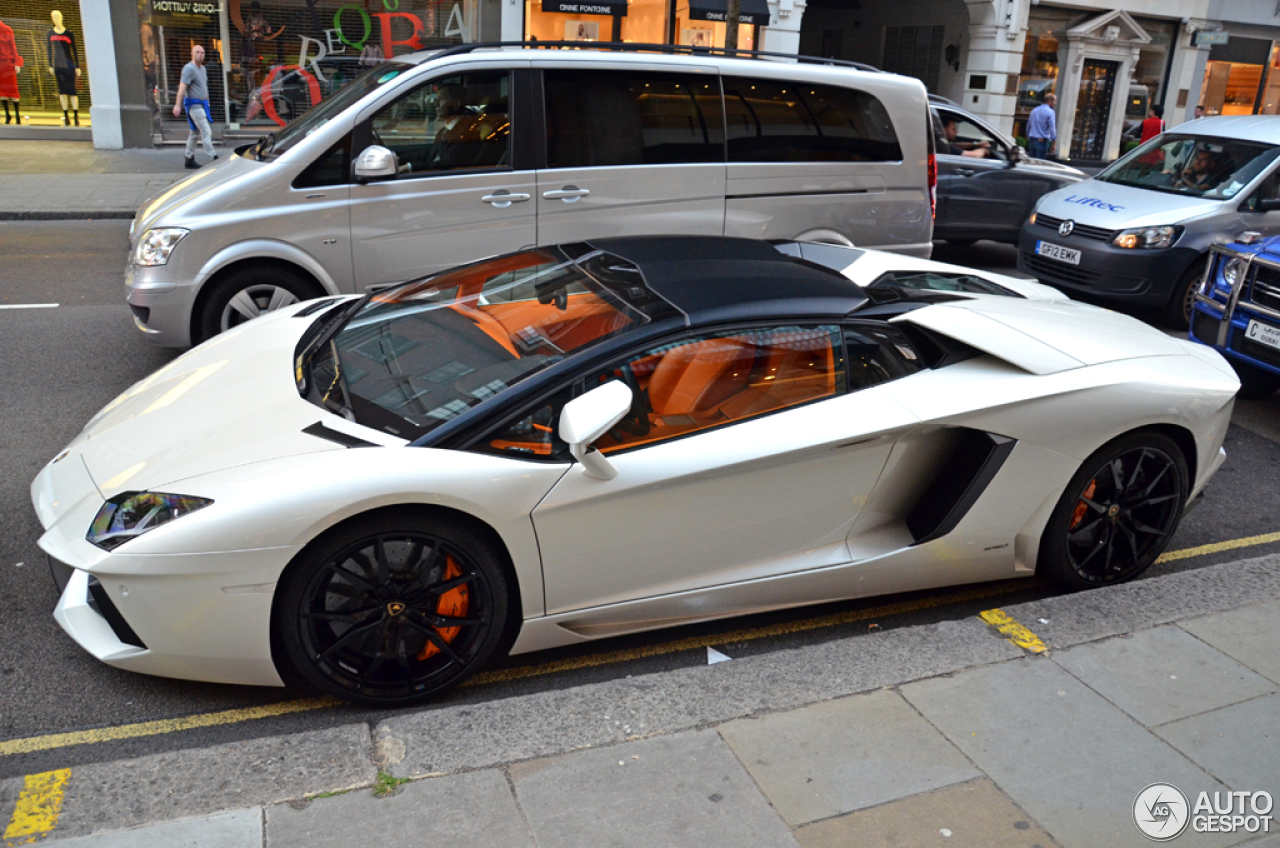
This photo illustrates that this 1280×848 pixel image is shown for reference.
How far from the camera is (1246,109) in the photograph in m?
28.1

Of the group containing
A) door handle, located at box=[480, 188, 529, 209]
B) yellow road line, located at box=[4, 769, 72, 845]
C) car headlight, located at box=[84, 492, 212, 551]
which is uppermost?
door handle, located at box=[480, 188, 529, 209]

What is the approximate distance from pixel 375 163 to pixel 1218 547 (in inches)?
198

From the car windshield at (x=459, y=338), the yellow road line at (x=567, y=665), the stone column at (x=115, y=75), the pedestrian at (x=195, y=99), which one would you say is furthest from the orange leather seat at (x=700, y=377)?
the stone column at (x=115, y=75)

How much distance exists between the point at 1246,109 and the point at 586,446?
3048 centimetres

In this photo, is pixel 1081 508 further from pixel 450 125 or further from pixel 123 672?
pixel 450 125

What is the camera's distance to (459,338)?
393 cm

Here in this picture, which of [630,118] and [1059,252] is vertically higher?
[630,118]

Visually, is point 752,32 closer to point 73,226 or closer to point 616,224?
point 73,226

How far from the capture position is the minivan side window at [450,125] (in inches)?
268

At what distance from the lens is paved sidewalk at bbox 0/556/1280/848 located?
2770mm

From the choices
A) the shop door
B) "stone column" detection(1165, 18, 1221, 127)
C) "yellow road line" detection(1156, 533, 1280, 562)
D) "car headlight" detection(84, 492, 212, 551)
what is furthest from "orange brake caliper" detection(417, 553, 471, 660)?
"stone column" detection(1165, 18, 1221, 127)

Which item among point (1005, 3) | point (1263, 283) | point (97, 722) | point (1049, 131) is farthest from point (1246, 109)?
point (97, 722)

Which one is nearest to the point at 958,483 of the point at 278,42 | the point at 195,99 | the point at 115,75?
the point at 195,99

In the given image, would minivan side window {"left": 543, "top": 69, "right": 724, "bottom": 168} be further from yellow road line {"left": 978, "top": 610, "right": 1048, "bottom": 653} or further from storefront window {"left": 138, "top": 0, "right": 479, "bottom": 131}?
storefront window {"left": 138, "top": 0, "right": 479, "bottom": 131}
